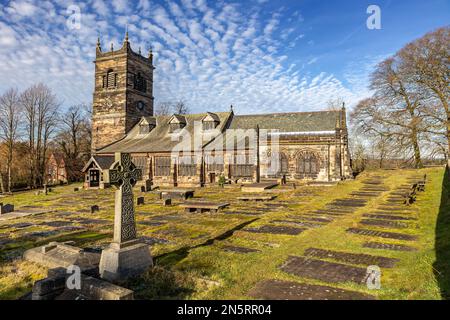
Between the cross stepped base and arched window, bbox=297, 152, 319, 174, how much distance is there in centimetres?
2646

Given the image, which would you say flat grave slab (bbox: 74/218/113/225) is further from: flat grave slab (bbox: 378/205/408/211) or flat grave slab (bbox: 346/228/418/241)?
flat grave slab (bbox: 378/205/408/211)

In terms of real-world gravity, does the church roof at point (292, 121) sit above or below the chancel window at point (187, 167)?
above

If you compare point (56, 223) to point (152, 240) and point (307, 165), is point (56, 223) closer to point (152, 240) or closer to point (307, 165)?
point (152, 240)

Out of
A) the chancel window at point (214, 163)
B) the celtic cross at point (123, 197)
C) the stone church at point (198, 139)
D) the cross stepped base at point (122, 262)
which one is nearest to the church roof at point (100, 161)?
the stone church at point (198, 139)

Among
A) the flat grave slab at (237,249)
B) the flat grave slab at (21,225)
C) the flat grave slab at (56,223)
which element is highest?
the flat grave slab at (237,249)

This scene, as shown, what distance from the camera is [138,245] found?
23.6 feet

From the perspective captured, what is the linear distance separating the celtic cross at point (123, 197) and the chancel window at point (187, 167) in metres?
26.9

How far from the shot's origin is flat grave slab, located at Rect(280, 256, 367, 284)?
6184mm

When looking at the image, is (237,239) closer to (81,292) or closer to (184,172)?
(81,292)

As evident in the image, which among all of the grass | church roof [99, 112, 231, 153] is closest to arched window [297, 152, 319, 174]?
church roof [99, 112, 231, 153]

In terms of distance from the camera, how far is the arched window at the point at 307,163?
3095 cm

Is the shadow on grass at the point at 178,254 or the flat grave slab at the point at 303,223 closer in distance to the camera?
the shadow on grass at the point at 178,254

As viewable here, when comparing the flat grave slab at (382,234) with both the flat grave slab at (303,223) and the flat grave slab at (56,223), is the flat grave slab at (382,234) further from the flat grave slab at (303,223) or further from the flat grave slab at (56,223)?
the flat grave slab at (56,223)

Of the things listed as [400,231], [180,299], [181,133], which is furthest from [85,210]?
[181,133]
